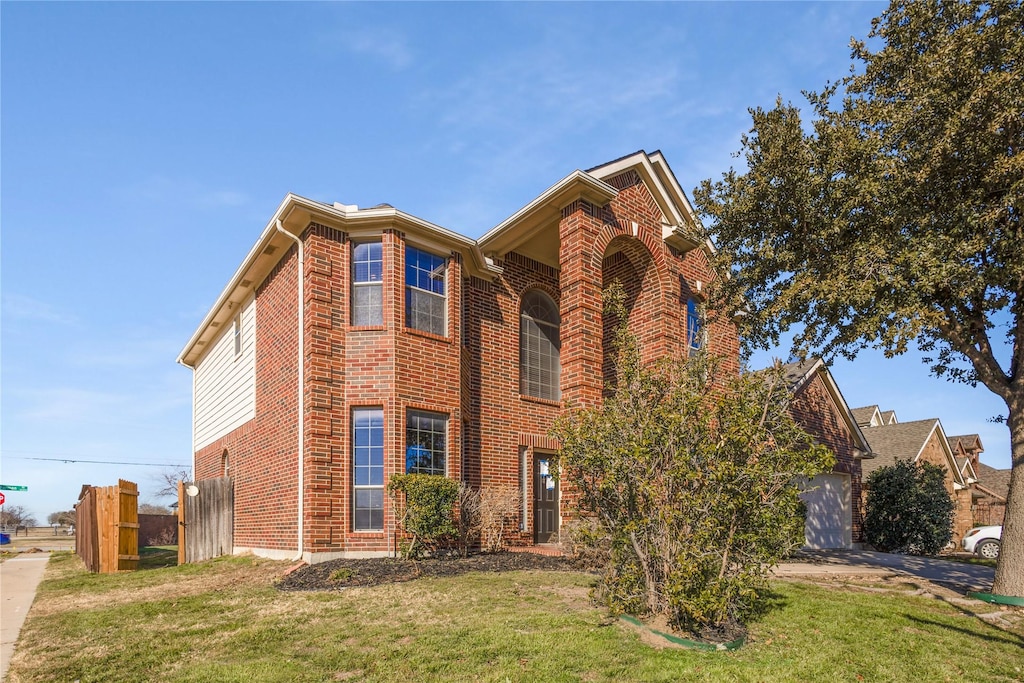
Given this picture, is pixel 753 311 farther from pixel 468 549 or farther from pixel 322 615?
pixel 322 615

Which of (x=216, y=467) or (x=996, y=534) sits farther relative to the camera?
(x=996, y=534)

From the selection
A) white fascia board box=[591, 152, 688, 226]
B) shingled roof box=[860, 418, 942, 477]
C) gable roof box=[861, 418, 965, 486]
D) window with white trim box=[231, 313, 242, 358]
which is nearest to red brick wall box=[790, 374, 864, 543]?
shingled roof box=[860, 418, 942, 477]

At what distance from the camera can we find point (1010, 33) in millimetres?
9648

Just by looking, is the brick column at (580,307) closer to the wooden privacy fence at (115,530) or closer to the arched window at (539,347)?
the arched window at (539,347)

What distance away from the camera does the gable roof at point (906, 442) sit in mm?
26672

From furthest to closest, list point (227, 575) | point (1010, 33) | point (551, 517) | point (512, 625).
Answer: point (551, 517), point (227, 575), point (1010, 33), point (512, 625)

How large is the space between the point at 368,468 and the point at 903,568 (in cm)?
1124

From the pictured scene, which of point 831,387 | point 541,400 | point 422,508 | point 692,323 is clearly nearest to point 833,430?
point 831,387

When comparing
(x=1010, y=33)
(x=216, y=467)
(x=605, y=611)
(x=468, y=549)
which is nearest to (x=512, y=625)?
(x=605, y=611)

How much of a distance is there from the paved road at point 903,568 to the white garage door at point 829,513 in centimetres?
204

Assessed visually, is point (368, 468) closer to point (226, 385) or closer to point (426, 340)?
point (426, 340)

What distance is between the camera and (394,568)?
10.7 metres

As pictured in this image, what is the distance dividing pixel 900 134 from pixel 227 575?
533 inches

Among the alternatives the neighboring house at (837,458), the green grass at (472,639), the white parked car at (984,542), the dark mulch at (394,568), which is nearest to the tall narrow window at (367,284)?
the dark mulch at (394,568)
